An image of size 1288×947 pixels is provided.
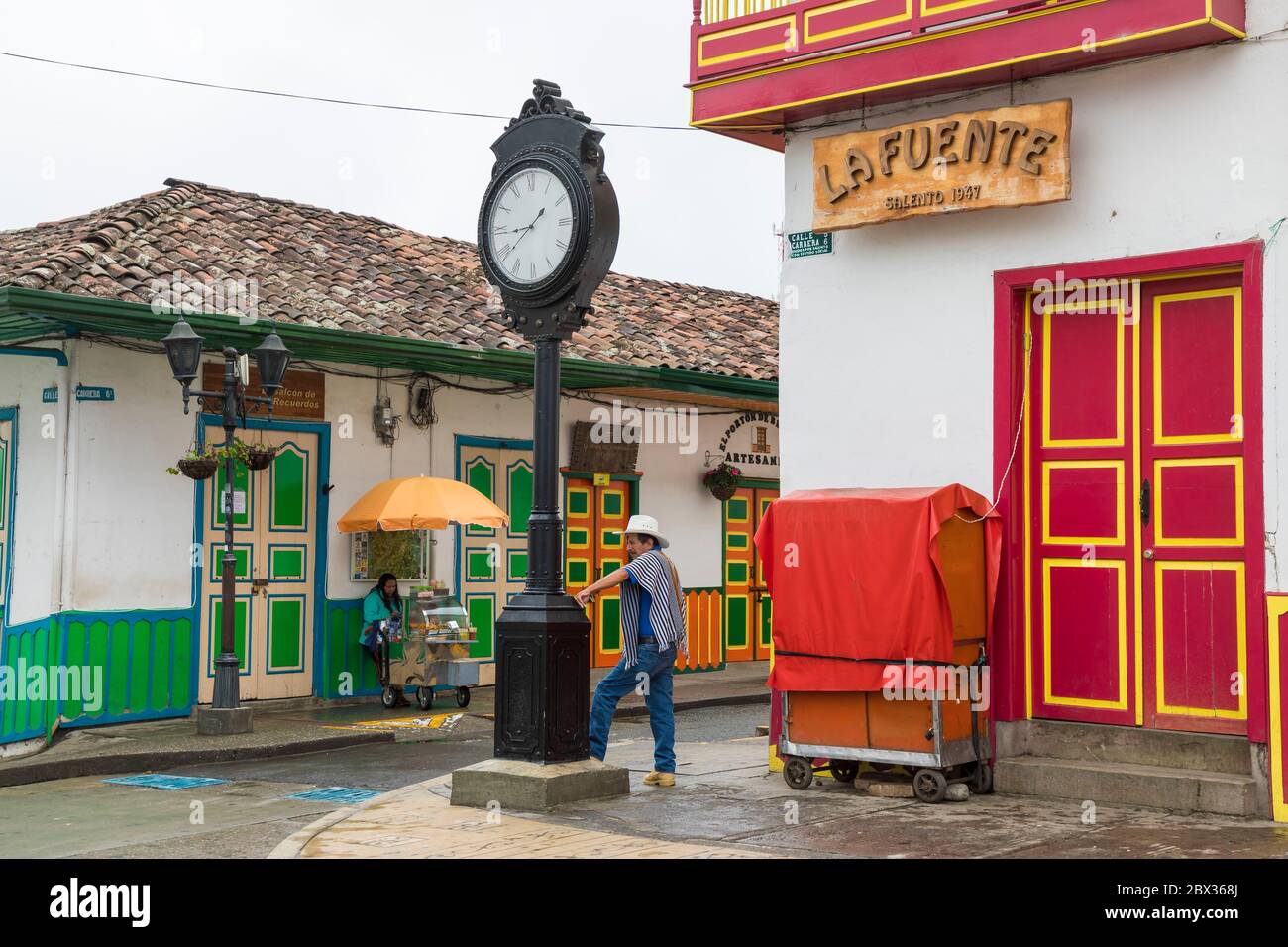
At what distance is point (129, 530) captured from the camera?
13.9m

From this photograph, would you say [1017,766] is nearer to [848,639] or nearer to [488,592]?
[848,639]

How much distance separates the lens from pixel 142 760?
11.9 meters

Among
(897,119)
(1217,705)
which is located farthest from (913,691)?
(897,119)

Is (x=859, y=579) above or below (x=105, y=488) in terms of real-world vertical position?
below

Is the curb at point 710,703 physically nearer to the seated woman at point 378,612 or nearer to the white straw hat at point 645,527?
the seated woman at point 378,612

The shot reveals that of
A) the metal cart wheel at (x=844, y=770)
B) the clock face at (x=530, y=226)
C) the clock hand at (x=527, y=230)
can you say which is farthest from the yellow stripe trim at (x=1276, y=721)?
the clock hand at (x=527, y=230)

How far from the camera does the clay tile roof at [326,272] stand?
14.5 m

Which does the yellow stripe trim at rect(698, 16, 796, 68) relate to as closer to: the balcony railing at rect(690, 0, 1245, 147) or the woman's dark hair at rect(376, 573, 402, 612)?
the balcony railing at rect(690, 0, 1245, 147)

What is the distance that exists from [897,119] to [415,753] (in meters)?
6.43

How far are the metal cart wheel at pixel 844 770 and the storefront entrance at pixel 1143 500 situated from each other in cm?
109

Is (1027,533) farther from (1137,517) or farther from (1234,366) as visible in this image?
(1234,366)

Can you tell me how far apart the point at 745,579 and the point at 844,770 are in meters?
11.9

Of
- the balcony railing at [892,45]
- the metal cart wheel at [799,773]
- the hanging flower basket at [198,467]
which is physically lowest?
the metal cart wheel at [799,773]

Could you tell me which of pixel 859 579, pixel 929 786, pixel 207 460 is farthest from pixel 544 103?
pixel 207 460
